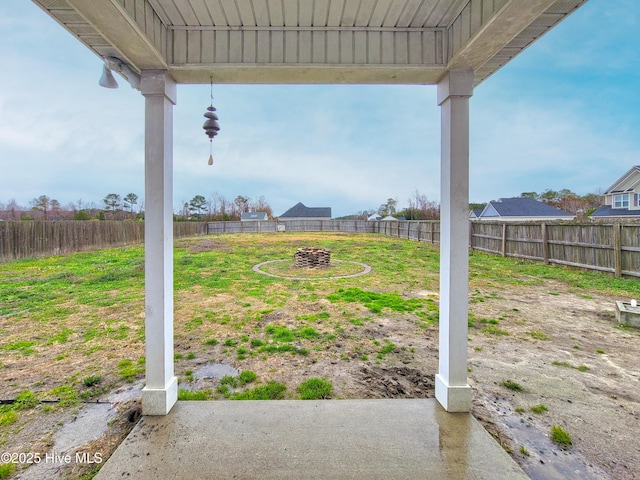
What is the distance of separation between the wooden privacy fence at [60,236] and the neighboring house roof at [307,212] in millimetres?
27279

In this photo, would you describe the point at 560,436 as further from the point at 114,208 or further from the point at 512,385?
the point at 114,208

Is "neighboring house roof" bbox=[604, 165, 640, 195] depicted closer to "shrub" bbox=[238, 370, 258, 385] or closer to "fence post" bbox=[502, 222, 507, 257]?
"fence post" bbox=[502, 222, 507, 257]

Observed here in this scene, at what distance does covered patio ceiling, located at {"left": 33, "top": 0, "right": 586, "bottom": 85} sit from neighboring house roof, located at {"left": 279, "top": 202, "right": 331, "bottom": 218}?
39.2 meters

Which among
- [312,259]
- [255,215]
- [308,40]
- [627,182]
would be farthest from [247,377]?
[255,215]

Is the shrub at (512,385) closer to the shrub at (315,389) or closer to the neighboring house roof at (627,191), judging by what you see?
the shrub at (315,389)

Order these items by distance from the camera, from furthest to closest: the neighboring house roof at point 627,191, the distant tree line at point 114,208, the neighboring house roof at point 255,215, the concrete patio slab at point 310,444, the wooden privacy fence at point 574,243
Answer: the neighboring house roof at point 255,215 → the neighboring house roof at point 627,191 → the distant tree line at point 114,208 → the wooden privacy fence at point 574,243 → the concrete patio slab at point 310,444

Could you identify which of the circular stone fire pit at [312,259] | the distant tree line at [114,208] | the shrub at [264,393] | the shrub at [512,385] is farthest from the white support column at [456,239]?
the distant tree line at [114,208]

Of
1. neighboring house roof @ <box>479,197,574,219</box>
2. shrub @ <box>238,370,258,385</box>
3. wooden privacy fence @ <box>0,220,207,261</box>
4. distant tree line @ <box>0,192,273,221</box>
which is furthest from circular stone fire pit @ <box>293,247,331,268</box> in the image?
neighboring house roof @ <box>479,197,574,219</box>

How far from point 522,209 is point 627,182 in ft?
23.0

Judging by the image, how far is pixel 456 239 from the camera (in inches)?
81.0

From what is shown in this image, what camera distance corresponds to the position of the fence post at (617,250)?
623 centimetres

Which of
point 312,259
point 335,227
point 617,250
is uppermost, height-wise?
point 335,227

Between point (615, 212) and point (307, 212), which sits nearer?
point (615, 212)

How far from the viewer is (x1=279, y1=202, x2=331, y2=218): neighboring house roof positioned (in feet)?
136
